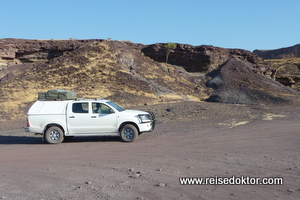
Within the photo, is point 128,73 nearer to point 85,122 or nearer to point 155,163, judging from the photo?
point 85,122

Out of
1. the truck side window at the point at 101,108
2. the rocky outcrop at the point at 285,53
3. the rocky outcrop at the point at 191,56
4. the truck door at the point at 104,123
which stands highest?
the rocky outcrop at the point at 285,53

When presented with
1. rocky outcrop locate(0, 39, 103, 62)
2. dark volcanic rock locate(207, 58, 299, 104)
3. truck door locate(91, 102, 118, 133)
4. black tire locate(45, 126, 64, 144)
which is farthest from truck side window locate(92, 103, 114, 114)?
rocky outcrop locate(0, 39, 103, 62)

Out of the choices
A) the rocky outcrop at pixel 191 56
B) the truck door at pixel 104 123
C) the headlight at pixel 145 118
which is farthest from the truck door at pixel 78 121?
the rocky outcrop at pixel 191 56

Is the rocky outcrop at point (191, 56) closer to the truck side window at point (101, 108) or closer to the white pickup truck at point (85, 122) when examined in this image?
the truck side window at point (101, 108)

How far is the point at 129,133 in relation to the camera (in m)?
11.9

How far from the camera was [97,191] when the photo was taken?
20.0 ft

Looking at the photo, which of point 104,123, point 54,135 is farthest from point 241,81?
point 54,135

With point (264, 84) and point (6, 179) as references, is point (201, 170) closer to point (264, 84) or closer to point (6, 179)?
point (6, 179)

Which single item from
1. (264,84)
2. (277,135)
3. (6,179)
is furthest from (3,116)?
(264,84)

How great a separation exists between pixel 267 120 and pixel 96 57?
2595cm

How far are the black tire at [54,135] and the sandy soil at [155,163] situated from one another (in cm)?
27

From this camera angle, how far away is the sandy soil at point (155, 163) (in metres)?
6.00

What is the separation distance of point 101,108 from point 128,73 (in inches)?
1002

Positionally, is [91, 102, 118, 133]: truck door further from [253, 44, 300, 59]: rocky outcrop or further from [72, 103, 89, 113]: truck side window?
[253, 44, 300, 59]: rocky outcrop
